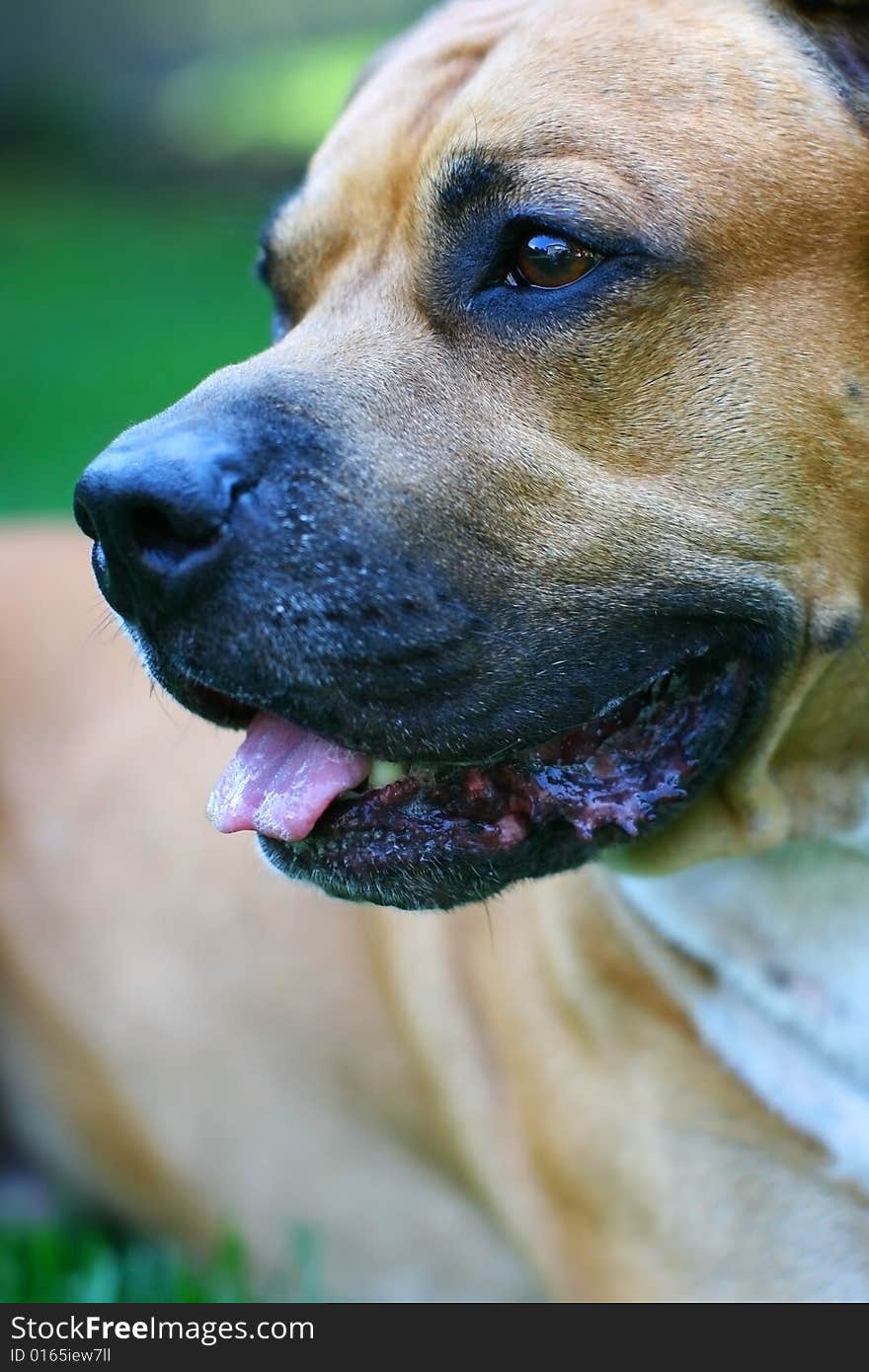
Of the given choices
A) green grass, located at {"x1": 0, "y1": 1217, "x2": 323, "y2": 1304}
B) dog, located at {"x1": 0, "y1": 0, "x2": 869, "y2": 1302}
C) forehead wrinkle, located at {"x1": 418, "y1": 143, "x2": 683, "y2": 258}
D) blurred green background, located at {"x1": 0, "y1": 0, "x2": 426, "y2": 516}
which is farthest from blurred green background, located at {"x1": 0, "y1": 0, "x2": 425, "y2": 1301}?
forehead wrinkle, located at {"x1": 418, "y1": 143, "x2": 683, "y2": 258}

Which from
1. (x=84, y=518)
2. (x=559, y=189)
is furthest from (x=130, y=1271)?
(x=559, y=189)

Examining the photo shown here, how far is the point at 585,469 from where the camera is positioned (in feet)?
8.09

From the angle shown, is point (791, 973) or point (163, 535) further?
point (791, 973)

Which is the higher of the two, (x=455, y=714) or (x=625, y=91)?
(x=625, y=91)

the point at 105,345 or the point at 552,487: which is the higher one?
the point at 552,487

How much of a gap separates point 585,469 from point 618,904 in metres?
0.93

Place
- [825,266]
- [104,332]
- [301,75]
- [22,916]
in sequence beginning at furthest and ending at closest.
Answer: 1. [301,75]
2. [104,332]
3. [22,916]
4. [825,266]

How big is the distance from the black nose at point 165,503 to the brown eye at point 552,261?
0.54 meters

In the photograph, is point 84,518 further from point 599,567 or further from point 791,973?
point 791,973

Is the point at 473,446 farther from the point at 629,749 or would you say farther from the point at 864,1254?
the point at 864,1254

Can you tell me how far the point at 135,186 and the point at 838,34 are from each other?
2024 centimetres

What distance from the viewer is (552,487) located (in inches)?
96.7

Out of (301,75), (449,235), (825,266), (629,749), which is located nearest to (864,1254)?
(629,749)

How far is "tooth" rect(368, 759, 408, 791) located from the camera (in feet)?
8.63
